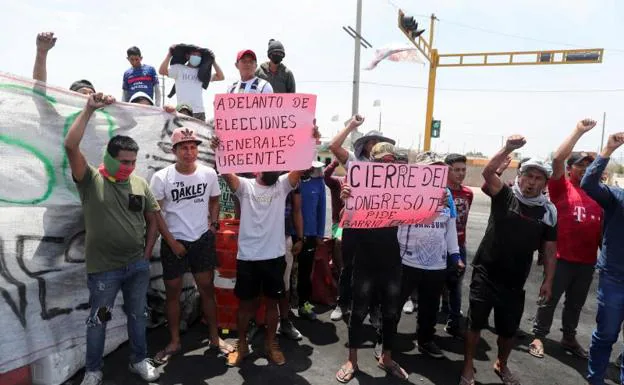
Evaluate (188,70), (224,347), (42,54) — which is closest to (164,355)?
(224,347)

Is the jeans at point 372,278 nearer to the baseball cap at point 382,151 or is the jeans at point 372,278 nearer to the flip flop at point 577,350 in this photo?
the baseball cap at point 382,151

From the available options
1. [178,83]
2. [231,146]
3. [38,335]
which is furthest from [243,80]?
[38,335]

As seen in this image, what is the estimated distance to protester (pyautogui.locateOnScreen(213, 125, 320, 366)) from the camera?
3.74 meters

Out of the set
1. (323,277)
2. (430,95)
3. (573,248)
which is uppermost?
(430,95)

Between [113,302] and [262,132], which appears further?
[262,132]

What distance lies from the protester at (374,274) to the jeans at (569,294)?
5.82ft

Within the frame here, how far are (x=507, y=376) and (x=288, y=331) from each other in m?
2.11

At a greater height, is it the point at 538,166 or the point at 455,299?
the point at 538,166

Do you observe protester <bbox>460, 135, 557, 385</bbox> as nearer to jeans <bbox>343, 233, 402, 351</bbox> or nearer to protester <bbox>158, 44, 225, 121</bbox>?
jeans <bbox>343, 233, 402, 351</bbox>

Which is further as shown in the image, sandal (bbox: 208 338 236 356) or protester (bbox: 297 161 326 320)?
protester (bbox: 297 161 326 320)

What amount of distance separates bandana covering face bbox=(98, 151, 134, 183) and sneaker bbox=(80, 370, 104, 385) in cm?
153

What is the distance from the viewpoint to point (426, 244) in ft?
13.4

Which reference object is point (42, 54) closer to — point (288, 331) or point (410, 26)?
point (288, 331)

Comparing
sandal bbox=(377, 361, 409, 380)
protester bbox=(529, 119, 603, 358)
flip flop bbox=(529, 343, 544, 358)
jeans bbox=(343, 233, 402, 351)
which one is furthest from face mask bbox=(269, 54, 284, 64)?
flip flop bbox=(529, 343, 544, 358)
